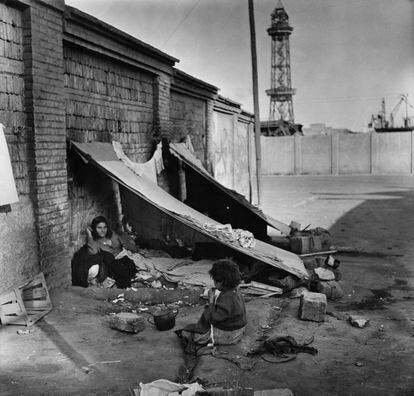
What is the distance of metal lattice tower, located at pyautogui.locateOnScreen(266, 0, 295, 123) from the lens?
160 feet

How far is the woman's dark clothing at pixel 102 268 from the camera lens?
6.82 meters

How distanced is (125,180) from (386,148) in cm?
2695

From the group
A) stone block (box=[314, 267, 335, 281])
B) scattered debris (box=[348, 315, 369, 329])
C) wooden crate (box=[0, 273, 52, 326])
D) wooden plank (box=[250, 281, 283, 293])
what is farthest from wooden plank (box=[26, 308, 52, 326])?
stone block (box=[314, 267, 335, 281])

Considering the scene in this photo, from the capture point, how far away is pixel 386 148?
31078 millimetres

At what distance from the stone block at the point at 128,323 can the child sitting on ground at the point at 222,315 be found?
23.8 inches

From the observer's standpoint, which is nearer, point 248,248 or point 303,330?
point 303,330

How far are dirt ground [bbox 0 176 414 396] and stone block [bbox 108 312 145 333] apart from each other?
0.06 meters

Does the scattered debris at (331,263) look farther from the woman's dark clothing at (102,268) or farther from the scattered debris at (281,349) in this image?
the scattered debris at (281,349)

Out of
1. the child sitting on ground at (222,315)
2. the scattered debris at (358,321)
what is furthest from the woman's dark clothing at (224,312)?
the scattered debris at (358,321)

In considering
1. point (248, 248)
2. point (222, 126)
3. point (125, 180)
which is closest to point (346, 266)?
point (248, 248)

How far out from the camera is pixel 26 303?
577cm

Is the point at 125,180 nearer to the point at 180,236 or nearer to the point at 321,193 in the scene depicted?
the point at 180,236

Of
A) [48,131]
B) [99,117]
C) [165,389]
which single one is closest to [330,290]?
[165,389]

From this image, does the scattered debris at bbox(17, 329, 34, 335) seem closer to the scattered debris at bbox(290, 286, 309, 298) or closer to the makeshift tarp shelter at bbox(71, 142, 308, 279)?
the makeshift tarp shelter at bbox(71, 142, 308, 279)
